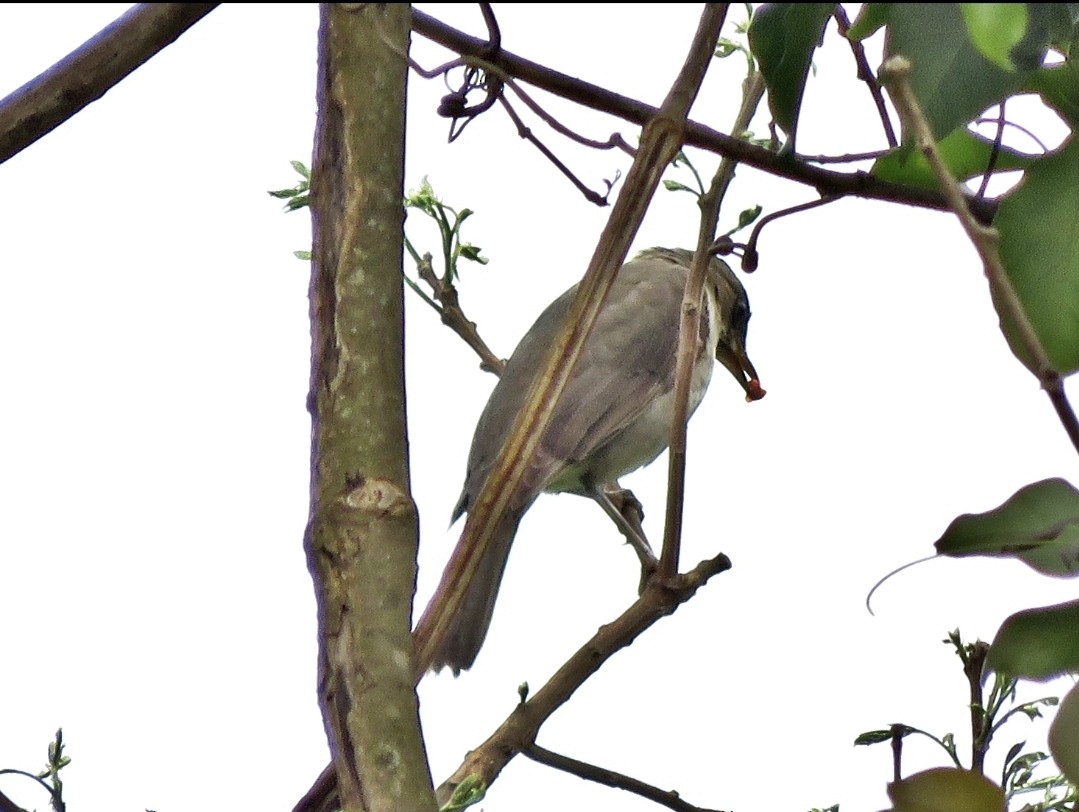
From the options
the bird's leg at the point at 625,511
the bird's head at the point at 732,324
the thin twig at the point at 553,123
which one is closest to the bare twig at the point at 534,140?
the thin twig at the point at 553,123

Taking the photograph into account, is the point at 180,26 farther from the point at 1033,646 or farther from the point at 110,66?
the point at 1033,646

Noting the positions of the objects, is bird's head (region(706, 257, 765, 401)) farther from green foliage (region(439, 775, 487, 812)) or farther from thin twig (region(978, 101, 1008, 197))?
green foliage (region(439, 775, 487, 812))

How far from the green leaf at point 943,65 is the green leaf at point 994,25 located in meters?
0.45

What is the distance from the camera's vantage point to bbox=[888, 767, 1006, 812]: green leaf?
1.00 metres

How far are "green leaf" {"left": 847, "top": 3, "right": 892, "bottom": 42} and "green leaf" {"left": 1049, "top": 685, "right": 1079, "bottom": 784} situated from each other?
730 millimetres

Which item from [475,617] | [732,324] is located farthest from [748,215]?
[732,324]

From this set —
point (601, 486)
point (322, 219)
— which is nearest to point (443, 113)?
Result: point (322, 219)

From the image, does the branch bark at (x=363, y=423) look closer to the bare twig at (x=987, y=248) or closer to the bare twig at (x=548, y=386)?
the bare twig at (x=548, y=386)

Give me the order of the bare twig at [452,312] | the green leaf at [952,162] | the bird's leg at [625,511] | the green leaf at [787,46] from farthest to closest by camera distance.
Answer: the bird's leg at [625,511] → the bare twig at [452,312] → the green leaf at [952,162] → the green leaf at [787,46]

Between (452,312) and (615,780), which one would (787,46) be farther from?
(452,312)

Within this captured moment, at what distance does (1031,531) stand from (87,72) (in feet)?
3.84

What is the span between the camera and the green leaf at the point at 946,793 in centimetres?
100

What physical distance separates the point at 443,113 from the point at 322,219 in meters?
0.48

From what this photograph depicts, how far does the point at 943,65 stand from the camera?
3.78 feet
